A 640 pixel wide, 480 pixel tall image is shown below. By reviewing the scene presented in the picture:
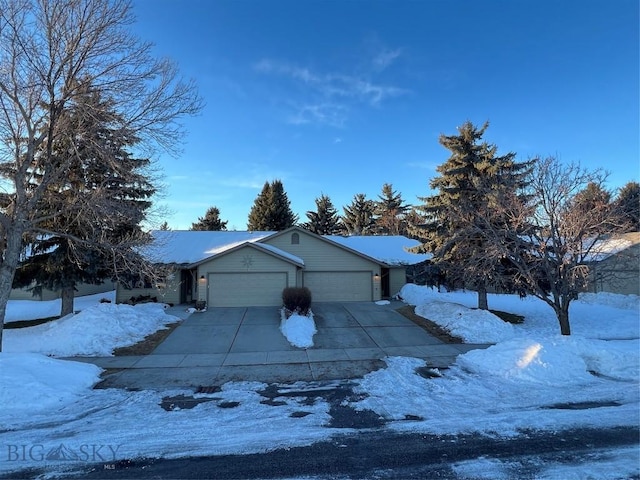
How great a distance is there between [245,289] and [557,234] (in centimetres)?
1452

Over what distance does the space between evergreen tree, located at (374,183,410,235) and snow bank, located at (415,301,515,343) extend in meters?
29.8

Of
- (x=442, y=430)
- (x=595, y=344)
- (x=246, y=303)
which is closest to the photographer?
(x=442, y=430)

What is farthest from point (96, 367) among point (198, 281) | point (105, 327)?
point (198, 281)

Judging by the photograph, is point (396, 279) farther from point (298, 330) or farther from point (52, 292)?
point (52, 292)

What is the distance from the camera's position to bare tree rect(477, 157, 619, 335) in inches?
442

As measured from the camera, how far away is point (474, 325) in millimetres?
12961

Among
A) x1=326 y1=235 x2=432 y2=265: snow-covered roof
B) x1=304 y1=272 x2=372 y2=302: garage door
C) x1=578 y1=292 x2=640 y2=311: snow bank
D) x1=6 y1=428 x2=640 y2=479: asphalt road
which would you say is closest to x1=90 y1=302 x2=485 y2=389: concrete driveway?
x1=6 y1=428 x2=640 y2=479: asphalt road

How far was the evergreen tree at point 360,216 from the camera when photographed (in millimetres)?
48531

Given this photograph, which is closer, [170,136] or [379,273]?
[170,136]

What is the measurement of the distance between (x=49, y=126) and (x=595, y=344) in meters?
15.5

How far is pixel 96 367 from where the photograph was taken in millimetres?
9062

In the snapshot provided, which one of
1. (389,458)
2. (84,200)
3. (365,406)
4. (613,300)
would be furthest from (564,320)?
(84,200)

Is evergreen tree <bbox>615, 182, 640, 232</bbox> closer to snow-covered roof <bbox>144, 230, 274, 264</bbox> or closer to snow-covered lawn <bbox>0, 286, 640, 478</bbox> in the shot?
snow-covered lawn <bbox>0, 286, 640, 478</bbox>

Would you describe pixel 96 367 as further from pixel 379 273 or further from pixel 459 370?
pixel 379 273
